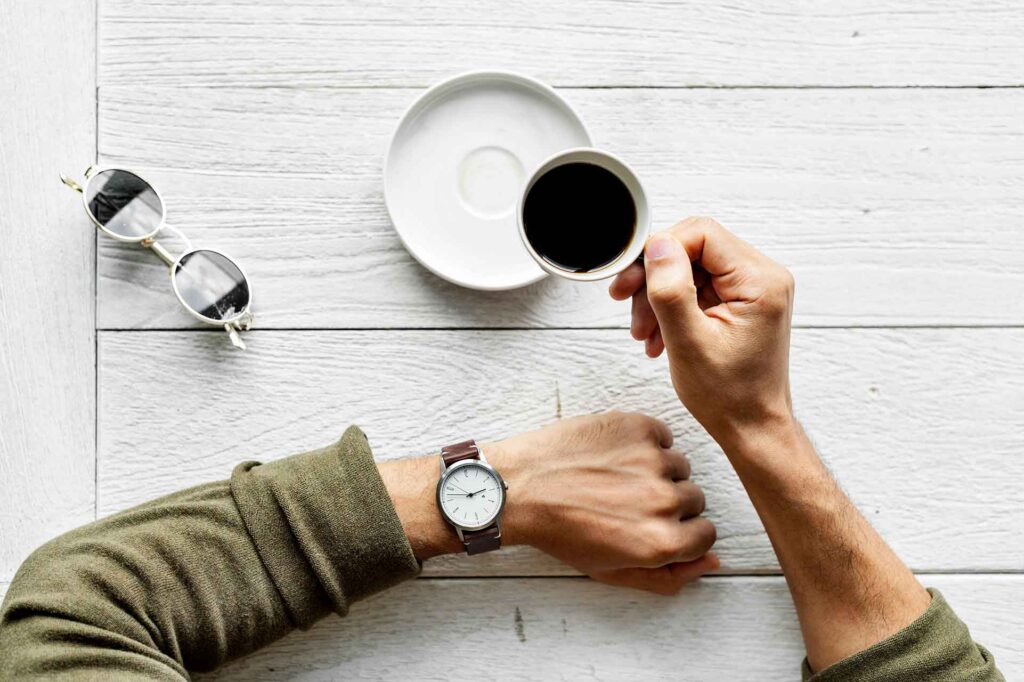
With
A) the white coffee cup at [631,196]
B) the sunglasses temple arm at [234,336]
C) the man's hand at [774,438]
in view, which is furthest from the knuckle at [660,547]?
the sunglasses temple arm at [234,336]

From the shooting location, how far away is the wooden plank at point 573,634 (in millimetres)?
970

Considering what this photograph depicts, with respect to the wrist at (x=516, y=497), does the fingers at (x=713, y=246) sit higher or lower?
higher

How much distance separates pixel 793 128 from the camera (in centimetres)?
100

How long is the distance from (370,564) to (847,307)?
0.63 m

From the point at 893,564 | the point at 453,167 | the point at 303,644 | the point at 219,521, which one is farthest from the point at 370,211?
the point at 893,564

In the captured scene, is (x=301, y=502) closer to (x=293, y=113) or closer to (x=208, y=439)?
(x=208, y=439)

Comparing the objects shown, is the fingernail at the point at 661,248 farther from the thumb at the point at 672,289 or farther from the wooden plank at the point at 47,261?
the wooden plank at the point at 47,261

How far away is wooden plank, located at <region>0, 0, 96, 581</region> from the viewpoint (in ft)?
3.18

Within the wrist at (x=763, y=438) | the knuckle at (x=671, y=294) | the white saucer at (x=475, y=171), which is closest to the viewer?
the knuckle at (x=671, y=294)

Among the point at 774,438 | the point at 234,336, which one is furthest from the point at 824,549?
the point at 234,336

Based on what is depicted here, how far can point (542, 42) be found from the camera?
99cm

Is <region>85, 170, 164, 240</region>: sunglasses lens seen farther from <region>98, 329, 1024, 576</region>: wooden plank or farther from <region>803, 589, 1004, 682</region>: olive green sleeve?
<region>803, 589, 1004, 682</region>: olive green sleeve

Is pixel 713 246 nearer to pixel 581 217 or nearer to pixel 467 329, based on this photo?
pixel 581 217

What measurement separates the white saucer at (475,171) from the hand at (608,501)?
0.20m
